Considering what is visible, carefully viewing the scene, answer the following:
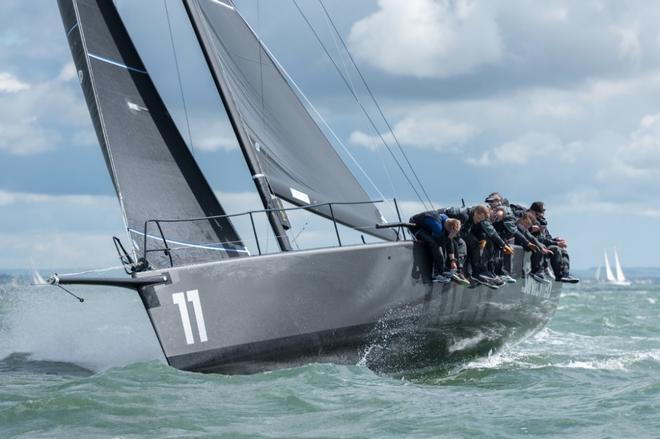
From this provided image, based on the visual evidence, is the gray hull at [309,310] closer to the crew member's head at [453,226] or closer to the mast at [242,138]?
the crew member's head at [453,226]

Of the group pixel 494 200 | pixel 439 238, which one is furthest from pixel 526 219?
pixel 439 238

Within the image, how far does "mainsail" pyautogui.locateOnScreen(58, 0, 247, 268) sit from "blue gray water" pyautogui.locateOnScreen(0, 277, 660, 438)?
1.26 metres

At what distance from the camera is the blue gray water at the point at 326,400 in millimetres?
6930

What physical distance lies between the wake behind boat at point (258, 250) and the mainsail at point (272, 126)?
0.01 meters

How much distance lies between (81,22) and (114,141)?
1515 millimetres

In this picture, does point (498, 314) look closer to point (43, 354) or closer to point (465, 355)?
point (465, 355)

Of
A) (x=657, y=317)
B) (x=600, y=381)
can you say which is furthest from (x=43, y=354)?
(x=657, y=317)

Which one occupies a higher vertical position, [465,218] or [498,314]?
[465,218]

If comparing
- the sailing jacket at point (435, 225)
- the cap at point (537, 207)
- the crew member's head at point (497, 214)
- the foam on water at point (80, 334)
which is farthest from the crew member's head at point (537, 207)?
the foam on water at point (80, 334)

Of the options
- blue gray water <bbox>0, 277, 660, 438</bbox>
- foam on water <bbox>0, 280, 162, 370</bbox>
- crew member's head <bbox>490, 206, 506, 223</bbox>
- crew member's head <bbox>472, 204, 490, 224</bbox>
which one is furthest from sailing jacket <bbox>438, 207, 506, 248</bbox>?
foam on water <bbox>0, 280, 162, 370</bbox>

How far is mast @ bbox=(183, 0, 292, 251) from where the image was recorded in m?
9.91

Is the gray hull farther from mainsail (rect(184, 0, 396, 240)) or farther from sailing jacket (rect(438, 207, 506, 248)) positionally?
mainsail (rect(184, 0, 396, 240))

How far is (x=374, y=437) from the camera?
6.66 m

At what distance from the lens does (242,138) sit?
33.4ft
